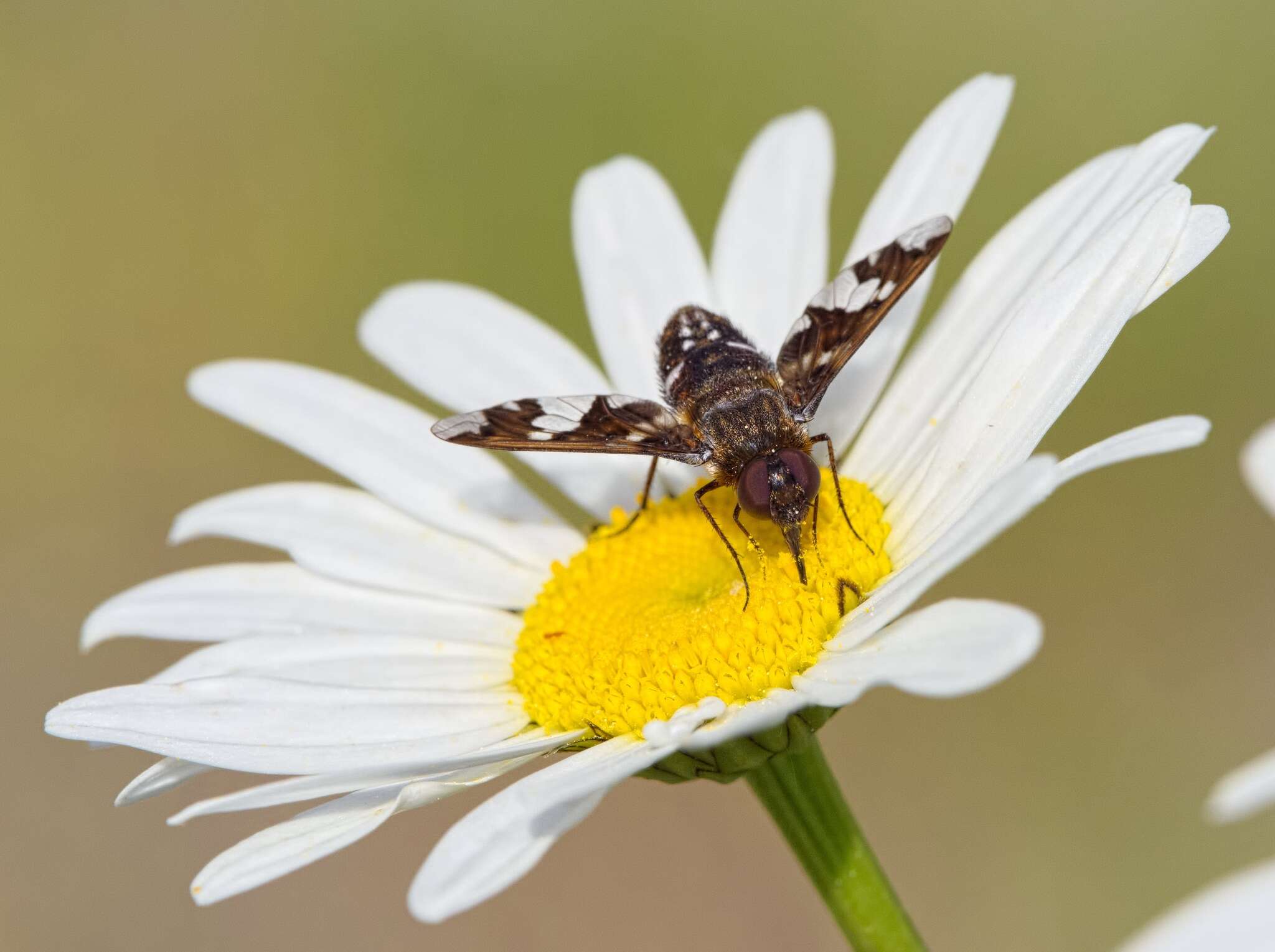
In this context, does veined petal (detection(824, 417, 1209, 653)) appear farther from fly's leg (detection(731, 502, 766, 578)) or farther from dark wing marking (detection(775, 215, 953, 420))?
dark wing marking (detection(775, 215, 953, 420))

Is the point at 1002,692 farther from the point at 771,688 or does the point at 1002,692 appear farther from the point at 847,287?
the point at 771,688

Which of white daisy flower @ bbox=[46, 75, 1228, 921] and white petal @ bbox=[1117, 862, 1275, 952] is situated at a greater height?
white daisy flower @ bbox=[46, 75, 1228, 921]

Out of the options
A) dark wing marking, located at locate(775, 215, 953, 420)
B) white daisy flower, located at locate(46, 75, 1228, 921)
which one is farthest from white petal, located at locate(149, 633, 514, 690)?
dark wing marking, located at locate(775, 215, 953, 420)

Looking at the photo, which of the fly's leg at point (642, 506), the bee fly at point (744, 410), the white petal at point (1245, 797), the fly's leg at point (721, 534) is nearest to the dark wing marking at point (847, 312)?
the bee fly at point (744, 410)

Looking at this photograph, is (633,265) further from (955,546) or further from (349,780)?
(955,546)

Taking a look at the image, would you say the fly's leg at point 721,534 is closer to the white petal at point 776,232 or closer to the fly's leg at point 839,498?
the fly's leg at point 839,498

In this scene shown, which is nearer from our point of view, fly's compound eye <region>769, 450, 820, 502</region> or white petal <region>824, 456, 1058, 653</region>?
white petal <region>824, 456, 1058, 653</region>
